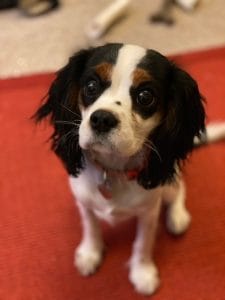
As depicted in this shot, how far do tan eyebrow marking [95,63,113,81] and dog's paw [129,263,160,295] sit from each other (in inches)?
24.9

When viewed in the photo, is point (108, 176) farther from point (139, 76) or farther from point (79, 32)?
point (79, 32)

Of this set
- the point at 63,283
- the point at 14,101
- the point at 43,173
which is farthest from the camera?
the point at 14,101

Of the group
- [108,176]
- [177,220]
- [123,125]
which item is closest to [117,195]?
[108,176]

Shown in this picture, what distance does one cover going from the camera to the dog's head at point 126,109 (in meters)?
0.99

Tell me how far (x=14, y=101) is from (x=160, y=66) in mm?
972

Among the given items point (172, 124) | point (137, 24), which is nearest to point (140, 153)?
point (172, 124)

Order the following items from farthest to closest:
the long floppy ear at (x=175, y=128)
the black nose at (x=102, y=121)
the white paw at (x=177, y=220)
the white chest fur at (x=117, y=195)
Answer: the white paw at (x=177, y=220) < the white chest fur at (x=117, y=195) < the long floppy ear at (x=175, y=128) < the black nose at (x=102, y=121)

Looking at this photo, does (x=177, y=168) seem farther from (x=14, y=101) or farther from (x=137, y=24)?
(x=137, y=24)

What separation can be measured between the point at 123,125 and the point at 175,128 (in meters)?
0.16

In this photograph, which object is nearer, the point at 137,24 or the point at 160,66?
the point at 160,66

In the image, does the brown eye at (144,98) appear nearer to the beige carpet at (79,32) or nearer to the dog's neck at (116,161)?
the dog's neck at (116,161)

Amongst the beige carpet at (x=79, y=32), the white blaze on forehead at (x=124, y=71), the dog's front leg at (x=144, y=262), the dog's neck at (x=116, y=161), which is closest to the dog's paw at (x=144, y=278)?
the dog's front leg at (x=144, y=262)

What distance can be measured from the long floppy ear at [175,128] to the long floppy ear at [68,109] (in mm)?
175

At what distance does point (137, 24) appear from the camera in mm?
2252
